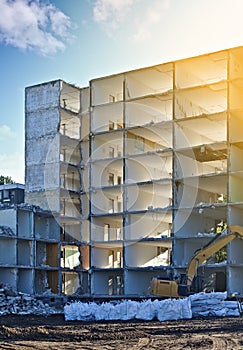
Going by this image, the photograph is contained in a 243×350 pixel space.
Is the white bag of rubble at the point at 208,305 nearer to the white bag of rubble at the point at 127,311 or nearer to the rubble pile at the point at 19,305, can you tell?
the white bag of rubble at the point at 127,311

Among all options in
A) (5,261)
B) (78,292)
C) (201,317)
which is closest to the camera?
(201,317)

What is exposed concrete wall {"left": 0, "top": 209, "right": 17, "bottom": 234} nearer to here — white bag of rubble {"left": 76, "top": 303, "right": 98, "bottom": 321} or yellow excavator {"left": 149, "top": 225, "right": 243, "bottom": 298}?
yellow excavator {"left": 149, "top": 225, "right": 243, "bottom": 298}

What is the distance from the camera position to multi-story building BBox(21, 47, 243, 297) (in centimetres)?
4238

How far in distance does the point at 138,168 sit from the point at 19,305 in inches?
630

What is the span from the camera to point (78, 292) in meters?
46.5

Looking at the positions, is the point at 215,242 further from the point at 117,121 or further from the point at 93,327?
→ the point at 117,121

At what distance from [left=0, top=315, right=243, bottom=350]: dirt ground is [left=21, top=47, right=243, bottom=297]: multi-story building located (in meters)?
Answer: 19.9

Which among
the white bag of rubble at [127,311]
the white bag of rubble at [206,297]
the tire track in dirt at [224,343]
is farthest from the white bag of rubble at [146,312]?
the tire track in dirt at [224,343]

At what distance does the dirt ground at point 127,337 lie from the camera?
16297 mm

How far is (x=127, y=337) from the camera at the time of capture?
732 inches

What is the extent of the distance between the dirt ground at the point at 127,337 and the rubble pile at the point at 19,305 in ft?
36.3

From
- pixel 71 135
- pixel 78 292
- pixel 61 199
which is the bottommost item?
pixel 78 292

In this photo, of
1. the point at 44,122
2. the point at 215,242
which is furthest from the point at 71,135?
the point at 215,242

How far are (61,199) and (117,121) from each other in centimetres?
836
